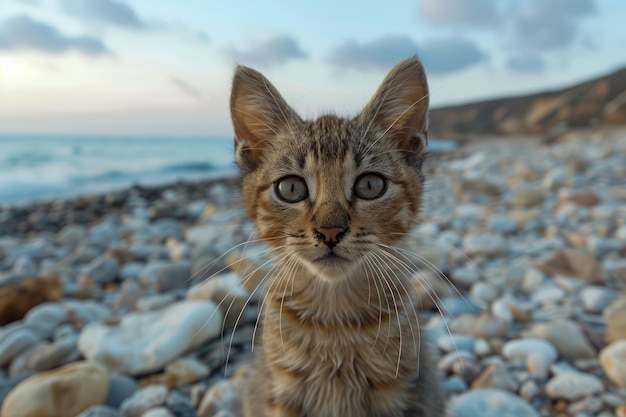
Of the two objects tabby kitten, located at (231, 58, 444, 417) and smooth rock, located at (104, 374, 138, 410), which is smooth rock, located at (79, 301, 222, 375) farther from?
tabby kitten, located at (231, 58, 444, 417)

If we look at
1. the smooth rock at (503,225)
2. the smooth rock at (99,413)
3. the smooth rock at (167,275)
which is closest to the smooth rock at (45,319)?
the smooth rock at (167,275)

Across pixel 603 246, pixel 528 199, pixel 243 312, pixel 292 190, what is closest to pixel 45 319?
pixel 243 312

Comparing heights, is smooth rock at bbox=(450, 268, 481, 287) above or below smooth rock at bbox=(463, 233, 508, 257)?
→ below

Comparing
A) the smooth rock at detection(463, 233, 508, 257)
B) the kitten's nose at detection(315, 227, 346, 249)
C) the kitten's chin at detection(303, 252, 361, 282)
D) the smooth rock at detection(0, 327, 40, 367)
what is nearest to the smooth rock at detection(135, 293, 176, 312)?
the smooth rock at detection(0, 327, 40, 367)

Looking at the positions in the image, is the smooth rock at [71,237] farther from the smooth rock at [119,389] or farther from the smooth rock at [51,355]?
the smooth rock at [119,389]

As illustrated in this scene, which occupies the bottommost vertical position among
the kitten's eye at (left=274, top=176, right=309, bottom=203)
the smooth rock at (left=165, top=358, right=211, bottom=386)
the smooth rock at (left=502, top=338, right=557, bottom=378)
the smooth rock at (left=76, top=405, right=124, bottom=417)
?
the smooth rock at (left=165, top=358, right=211, bottom=386)

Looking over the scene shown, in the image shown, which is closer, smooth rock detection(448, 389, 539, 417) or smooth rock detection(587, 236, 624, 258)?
smooth rock detection(448, 389, 539, 417)

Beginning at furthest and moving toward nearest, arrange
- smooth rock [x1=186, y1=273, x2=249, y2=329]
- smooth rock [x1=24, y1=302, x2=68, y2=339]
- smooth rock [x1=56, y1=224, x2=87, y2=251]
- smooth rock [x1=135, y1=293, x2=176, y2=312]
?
smooth rock [x1=56, y1=224, x2=87, y2=251] < smooth rock [x1=135, y1=293, x2=176, y2=312] < smooth rock [x1=24, y1=302, x2=68, y2=339] < smooth rock [x1=186, y1=273, x2=249, y2=329]
